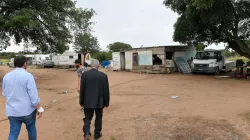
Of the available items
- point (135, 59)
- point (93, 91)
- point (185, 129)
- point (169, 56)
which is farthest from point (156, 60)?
point (93, 91)

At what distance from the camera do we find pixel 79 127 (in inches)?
273

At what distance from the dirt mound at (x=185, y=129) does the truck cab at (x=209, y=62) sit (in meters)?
16.0

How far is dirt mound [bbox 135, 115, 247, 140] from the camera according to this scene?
5.88 metres

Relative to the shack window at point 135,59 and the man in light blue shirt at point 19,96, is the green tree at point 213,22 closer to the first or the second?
the shack window at point 135,59

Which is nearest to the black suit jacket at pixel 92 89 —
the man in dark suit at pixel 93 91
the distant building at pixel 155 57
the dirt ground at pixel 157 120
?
the man in dark suit at pixel 93 91

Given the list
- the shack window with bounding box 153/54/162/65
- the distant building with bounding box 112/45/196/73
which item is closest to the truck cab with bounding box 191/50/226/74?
the distant building with bounding box 112/45/196/73

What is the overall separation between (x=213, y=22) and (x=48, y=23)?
1223 cm

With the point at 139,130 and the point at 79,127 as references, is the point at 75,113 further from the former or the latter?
the point at 139,130

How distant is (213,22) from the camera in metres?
18.2

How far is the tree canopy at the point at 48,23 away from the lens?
19266 mm

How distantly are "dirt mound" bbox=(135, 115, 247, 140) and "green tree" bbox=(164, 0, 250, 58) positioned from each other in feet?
32.3

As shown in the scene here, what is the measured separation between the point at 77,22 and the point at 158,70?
947 centimetres

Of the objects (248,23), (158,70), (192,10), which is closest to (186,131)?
(192,10)

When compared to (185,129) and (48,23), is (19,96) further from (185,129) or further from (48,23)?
(48,23)
